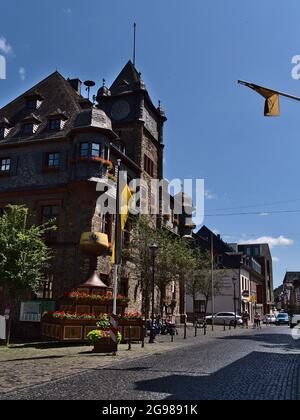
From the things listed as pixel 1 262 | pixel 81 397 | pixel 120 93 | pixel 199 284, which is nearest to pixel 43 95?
pixel 120 93

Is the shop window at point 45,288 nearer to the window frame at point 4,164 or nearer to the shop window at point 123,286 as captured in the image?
the shop window at point 123,286

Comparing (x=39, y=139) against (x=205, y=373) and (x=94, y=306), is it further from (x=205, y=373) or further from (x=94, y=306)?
(x=205, y=373)

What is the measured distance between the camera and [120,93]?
120 feet

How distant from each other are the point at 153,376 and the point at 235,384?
2262 mm

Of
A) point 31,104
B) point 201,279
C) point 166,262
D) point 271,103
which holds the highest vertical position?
point 31,104

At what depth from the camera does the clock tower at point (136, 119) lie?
3491 centimetres

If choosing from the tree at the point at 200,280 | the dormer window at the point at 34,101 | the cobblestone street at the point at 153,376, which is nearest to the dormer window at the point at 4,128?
the dormer window at the point at 34,101

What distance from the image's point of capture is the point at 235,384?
1003cm

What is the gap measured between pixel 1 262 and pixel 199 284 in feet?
94.7

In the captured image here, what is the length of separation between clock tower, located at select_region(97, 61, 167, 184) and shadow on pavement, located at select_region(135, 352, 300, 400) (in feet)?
A: 77.8

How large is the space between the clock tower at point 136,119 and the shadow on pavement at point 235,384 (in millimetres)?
23703

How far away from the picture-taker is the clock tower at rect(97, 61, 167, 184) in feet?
115

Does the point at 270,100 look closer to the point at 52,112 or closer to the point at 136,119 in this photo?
the point at 52,112

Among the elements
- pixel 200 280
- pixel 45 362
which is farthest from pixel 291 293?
pixel 45 362
